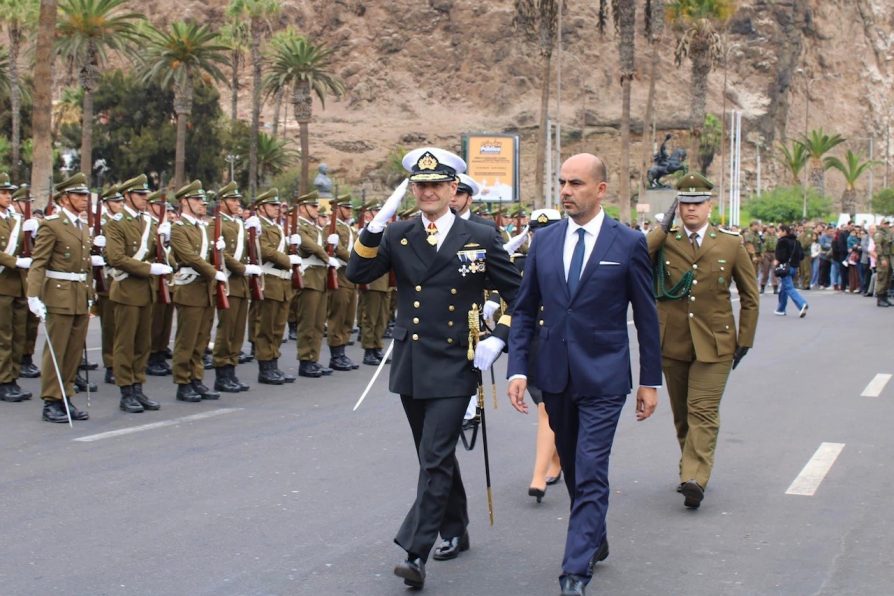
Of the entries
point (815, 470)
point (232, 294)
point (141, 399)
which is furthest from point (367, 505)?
point (232, 294)

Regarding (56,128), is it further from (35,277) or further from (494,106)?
(35,277)

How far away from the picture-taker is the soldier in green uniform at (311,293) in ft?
45.6

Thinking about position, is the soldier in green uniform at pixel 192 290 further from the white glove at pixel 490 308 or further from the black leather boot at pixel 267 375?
the white glove at pixel 490 308

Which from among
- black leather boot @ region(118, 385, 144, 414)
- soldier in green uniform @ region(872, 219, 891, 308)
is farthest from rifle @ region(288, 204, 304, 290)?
soldier in green uniform @ region(872, 219, 891, 308)

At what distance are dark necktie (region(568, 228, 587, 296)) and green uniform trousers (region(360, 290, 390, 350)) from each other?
374 inches

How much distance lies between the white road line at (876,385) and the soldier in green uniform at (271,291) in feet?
19.4

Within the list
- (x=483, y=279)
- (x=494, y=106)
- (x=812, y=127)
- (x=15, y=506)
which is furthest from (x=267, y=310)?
(x=812, y=127)

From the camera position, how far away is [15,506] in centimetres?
741

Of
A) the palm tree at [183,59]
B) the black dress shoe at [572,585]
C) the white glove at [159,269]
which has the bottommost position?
the black dress shoe at [572,585]

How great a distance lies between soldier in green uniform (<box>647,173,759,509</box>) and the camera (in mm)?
7711

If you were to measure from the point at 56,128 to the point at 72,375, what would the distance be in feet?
227

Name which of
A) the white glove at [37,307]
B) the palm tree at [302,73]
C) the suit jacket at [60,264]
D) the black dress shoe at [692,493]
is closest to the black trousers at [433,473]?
the black dress shoe at [692,493]

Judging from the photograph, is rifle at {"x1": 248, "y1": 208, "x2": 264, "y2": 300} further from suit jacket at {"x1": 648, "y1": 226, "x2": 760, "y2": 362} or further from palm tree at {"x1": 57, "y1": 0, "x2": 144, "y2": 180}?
palm tree at {"x1": 57, "y1": 0, "x2": 144, "y2": 180}

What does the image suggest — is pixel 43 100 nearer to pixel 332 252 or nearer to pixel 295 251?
pixel 332 252
